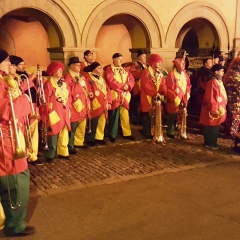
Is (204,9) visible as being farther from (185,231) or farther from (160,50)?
(185,231)

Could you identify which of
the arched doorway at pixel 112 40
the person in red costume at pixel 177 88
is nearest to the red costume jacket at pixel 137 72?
the person in red costume at pixel 177 88

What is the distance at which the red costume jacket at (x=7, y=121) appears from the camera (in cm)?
398

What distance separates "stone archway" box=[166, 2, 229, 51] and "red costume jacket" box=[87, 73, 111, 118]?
3819mm

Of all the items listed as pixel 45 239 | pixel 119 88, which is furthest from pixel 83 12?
pixel 45 239

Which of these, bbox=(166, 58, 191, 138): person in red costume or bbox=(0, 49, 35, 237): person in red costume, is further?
bbox=(166, 58, 191, 138): person in red costume

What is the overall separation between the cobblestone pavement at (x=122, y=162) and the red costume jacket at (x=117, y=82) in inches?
35.1

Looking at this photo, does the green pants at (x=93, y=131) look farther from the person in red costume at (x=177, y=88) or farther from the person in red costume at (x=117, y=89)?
the person in red costume at (x=177, y=88)

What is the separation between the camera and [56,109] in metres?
6.84

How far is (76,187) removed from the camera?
5.84m

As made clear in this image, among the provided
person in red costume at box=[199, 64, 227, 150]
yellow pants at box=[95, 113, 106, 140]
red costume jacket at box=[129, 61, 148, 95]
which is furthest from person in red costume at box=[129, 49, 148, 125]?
person in red costume at box=[199, 64, 227, 150]

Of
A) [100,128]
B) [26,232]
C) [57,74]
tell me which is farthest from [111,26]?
[26,232]

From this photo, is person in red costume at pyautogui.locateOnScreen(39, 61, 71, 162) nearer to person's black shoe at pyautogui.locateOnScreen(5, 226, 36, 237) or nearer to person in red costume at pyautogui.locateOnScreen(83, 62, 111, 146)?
person in red costume at pyautogui.locateOnScreen(83, 62, 111, 146)

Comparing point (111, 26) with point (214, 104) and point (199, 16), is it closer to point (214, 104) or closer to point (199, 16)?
point (199, 16)

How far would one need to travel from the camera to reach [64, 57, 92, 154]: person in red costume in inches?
295
